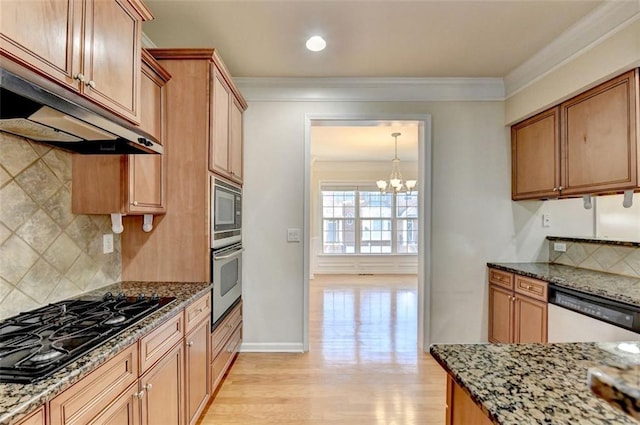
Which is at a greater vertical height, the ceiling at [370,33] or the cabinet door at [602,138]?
the ceiling at [370,33]

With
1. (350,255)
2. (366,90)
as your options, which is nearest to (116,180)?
(366,90)

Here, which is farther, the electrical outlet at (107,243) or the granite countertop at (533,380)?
the electrical outlet at (107,243)

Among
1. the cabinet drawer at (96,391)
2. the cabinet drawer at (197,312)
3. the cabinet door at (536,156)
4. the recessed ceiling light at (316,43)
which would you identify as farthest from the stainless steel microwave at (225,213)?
the cabinet door at (536,156)

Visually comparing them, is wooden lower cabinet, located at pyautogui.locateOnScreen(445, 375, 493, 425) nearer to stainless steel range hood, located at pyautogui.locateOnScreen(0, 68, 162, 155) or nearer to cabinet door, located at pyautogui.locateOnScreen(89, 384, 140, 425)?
cabinet door, located at pyautogui.locateOnScreen(89, 384, 140, 425)

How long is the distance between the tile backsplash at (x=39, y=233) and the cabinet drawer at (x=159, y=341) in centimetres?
63

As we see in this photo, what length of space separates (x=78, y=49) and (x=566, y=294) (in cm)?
311

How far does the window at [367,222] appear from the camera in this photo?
7.29m

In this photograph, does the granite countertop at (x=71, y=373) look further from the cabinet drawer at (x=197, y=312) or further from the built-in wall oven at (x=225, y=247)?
the built-in wall oven at (x=225, y=247)

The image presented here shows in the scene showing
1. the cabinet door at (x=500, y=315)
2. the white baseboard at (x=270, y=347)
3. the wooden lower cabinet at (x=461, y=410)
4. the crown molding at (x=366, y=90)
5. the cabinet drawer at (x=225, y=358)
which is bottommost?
the white baseboard at (x=270, y=347)

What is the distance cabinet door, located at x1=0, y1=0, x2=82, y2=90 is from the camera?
0.96 metres

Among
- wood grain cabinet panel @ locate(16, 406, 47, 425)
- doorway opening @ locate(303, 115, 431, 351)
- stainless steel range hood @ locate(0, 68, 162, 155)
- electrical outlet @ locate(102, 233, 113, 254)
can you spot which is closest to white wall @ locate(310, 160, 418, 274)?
doorway opening @ locate(303, 115, 431, 351)

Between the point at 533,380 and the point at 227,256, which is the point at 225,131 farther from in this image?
the point at 533,380

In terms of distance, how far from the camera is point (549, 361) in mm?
1013

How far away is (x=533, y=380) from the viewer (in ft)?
2.92
